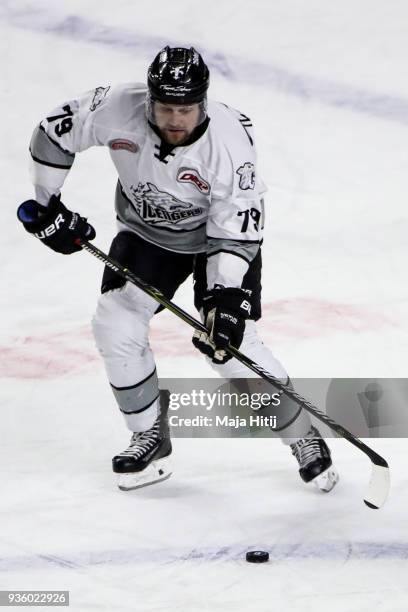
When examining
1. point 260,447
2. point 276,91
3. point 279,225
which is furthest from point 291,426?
point 276,91

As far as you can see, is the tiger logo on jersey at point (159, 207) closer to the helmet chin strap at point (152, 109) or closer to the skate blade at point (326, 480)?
the helmet chin strap at point (152, 109)

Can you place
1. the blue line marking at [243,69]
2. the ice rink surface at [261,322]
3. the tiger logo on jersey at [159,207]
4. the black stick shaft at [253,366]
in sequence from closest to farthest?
the ice rink surface at [261,322] → the black stick shaft at [253,366] → the tiger logo on jersey at [159,207] → the blue line marking at [243,69]

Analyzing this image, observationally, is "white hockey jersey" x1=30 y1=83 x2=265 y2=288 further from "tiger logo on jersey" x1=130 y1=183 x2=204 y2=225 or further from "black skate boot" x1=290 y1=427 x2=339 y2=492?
"black skate boot" x1=290 y1=427 x2=339 y2=492

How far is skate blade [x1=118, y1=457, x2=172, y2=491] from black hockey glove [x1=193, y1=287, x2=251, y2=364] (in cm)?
40

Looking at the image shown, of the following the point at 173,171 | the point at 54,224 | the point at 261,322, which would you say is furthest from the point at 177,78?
the point at 261,322

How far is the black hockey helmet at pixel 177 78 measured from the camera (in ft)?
9.33

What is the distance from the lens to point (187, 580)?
2.60 metres

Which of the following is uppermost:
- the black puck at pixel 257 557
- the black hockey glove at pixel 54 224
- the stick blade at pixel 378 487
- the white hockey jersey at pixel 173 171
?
the white hockey jersey at pixel 173 171

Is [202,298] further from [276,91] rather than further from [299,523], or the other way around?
[276,91]

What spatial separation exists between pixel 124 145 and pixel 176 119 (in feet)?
0.71

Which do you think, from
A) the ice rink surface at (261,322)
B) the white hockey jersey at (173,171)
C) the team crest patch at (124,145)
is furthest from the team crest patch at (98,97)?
the ice rink surface at (261,322)

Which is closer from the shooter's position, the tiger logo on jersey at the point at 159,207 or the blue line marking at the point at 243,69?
the tiger logo on jersey at the point at 159,207

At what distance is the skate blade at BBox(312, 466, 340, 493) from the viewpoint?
10.2 feet

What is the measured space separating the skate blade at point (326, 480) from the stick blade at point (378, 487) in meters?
0.22
